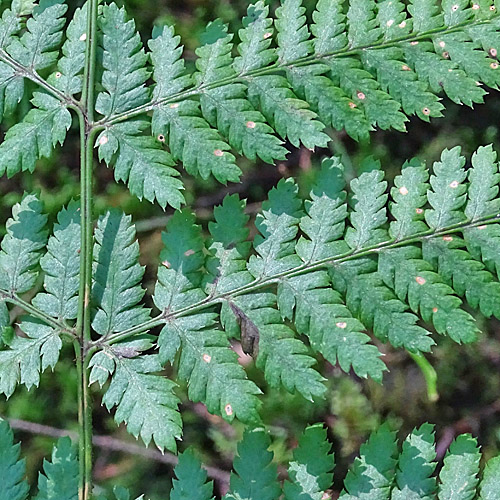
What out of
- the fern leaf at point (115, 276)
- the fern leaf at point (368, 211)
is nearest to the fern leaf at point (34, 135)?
the fern leaf at point (115, 276)

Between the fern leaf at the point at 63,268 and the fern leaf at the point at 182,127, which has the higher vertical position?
the fern leaf at the point at 182,127

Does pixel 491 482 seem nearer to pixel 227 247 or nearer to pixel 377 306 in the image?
pixel 377 306

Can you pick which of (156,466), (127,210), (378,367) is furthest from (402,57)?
(156,466)

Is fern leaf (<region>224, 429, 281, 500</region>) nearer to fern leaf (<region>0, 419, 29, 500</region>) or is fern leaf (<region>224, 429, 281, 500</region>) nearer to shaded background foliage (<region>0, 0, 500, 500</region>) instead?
fern leaf (<region>0, 419, 29, 500</region>)

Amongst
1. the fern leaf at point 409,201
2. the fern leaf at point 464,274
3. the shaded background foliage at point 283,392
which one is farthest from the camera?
the shaded background foliage at point 283,392

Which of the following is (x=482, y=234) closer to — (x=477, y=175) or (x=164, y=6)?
(x=477, y=175)

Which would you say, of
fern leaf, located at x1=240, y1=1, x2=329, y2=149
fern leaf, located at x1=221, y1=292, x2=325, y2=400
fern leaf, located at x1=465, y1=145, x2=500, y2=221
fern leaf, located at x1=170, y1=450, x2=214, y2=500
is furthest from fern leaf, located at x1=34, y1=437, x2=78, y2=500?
fern leaf, located at x1=465, y1=145, x2=500, y2=221

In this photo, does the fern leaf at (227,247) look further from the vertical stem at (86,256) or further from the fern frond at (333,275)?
the vertical stem at (86,256)
